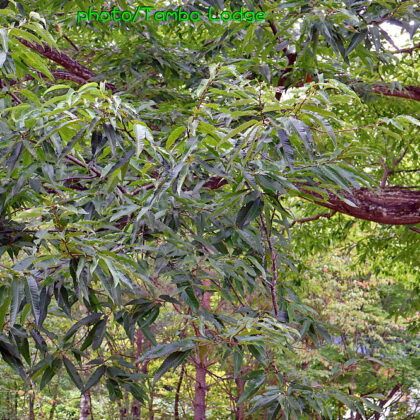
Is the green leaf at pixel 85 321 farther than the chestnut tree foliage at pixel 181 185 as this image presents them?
Yes

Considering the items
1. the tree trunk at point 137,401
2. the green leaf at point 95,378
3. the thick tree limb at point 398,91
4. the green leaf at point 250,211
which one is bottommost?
the tree trunk at point 137,401

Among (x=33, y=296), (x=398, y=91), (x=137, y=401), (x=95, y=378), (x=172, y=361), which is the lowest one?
(x=137, y=401)

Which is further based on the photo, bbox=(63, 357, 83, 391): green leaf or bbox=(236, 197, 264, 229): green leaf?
bbox=(63, 357, 83, 391): green leaf

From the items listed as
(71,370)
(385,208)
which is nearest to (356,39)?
(385,208)

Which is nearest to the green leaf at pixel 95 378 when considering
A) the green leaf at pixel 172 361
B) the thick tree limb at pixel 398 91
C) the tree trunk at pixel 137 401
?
the green leaf at pixel 172 361

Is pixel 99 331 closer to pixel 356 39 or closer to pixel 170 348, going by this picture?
pixel 170 348

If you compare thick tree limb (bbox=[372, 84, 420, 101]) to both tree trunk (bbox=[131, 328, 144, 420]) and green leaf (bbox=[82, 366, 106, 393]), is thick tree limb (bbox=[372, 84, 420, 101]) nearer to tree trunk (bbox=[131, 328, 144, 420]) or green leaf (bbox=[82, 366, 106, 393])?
green leaf (bbox=[82, 366, 106, 393])

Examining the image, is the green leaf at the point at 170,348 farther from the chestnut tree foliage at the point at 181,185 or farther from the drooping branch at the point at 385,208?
the drooping branch at the point at 385,208

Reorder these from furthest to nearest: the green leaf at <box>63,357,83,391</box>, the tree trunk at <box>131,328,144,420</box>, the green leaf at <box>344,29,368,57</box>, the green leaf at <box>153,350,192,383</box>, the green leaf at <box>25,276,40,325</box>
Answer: the tree trunk at <box>131,328,144,420</box>
the green leaf at <box>344,29,368,57</box>
the green leaf at <box>63,357,83,391</box>
the green leaf at <box>153,350,192,383</box>
the green leaf at <box>25,276,40,325</box>

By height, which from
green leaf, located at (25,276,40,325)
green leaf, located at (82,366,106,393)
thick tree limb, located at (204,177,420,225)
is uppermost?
thick tree limb, located at (204,177,420,225)

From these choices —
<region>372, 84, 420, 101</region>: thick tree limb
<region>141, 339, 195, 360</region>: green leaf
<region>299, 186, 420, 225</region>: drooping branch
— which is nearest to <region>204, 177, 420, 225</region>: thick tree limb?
<region>299, 186, 420, 225</region>: drooping branch

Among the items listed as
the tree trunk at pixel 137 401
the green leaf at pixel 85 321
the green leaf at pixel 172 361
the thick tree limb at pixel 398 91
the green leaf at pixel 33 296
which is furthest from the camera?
the tree trunk at pixel 137 401

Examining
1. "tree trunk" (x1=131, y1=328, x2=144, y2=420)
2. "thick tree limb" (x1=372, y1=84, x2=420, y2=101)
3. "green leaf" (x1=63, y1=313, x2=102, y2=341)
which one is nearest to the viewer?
"green leaf" (x1=63, y1=313, x2=102, y2=341)

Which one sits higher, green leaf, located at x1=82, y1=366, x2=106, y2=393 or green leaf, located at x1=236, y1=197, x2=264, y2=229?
green leaf, located at x1=236, y1=197, x2=264, y2=229
